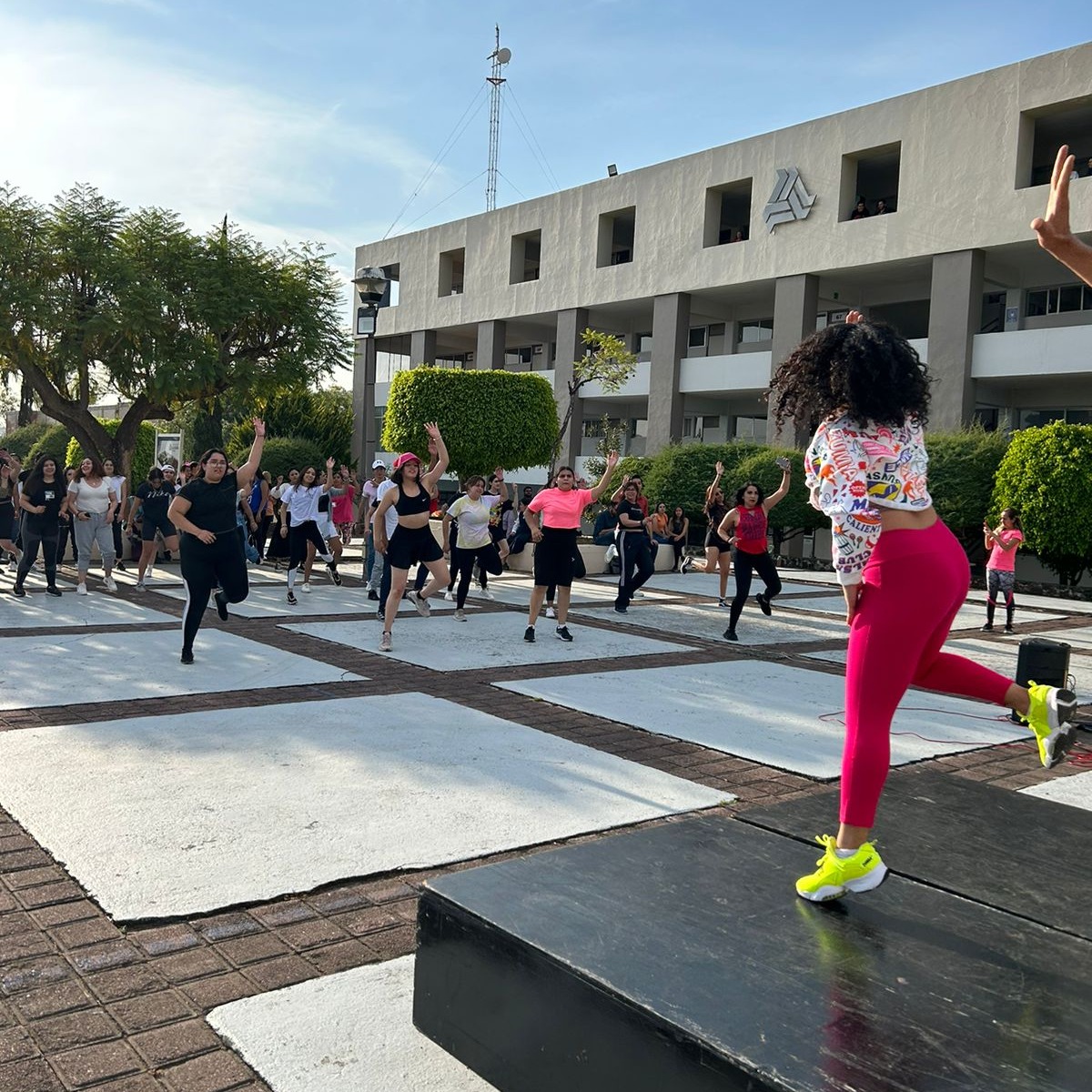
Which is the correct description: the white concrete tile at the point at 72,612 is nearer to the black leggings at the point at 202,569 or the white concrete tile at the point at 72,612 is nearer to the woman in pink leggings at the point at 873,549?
the black leggings at the point at 202,569

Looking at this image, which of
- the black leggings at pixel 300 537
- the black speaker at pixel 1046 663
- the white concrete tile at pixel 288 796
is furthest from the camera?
the black leggings at pixel 300 537

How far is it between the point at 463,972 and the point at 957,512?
21124mm

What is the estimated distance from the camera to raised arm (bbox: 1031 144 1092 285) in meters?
2.93

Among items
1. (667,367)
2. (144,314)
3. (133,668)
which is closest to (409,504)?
(133,668)

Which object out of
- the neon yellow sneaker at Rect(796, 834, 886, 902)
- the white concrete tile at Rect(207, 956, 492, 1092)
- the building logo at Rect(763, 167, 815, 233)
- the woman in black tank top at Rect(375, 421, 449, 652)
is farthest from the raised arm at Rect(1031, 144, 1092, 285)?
the building logo at Rect(763, 167, 815, 233)

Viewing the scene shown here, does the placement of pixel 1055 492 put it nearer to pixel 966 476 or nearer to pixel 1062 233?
pixel 966 476

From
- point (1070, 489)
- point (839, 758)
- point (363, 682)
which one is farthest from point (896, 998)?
point (1070, 489)

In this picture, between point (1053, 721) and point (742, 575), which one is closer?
point (1053, 721)

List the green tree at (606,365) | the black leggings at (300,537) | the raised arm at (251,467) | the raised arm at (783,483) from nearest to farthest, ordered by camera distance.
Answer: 1. the raised arm at (251,467)
2. the raised arm at (783,483)
3. the black leggings at (300,537)
4. the green tree at (606,365)

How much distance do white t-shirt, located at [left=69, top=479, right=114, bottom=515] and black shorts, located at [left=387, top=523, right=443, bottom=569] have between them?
500 cm

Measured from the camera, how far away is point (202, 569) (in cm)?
826

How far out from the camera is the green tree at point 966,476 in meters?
21.8

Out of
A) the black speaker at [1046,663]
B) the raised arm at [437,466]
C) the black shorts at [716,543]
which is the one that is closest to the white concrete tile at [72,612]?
the raised arm at [437,466]

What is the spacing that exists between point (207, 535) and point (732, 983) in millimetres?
6601
